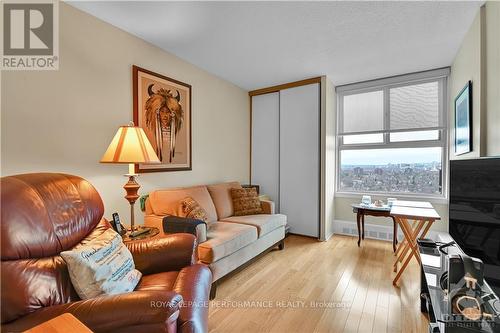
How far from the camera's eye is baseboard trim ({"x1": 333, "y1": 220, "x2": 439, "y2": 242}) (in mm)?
3476

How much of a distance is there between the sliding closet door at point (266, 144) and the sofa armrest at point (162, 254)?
255cm

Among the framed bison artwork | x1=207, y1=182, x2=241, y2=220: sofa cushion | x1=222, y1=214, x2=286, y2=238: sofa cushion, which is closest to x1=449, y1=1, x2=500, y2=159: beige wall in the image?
x1=222, y1=214, x2=286, y2=238: sofa cushion

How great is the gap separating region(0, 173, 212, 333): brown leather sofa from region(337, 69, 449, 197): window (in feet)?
10.7

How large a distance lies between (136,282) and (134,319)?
1.61 ft

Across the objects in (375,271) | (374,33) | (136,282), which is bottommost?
(375,271)

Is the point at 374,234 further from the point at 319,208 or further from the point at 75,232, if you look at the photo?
the point at 75,232

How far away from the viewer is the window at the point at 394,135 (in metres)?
3.32

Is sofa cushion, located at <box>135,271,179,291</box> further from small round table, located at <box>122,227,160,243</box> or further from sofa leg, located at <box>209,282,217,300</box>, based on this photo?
sofa leg, located at <box>209,282,217,300</box>

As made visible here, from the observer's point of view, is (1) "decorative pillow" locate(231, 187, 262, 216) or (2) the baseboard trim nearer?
(1) "decorative pillow" locate(231, 187, 262, 216)

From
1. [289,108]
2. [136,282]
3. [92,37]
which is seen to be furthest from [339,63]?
[136,282]

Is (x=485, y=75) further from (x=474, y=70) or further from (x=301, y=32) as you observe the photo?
(x=301, y=32)

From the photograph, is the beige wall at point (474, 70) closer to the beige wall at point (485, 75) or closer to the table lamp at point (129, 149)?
the beige wall at point (485, 75)

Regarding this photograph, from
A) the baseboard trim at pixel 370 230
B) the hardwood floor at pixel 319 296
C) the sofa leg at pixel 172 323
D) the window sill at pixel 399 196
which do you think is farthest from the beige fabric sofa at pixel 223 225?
the window sill at pixel 399 196

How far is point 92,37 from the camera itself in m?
2.04
